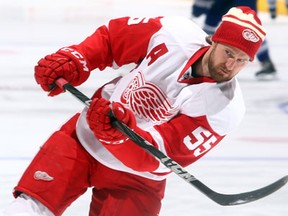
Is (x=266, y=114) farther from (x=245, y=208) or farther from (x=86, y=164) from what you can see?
(x=86, y=164)

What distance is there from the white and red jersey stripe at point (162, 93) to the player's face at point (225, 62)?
28 mm

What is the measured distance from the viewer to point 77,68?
8.79 ft

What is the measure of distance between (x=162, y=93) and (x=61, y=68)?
297 mm

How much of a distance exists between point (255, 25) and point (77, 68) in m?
0.53

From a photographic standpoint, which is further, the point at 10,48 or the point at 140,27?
the point at 10,48

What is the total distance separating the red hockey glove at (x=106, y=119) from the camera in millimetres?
2373

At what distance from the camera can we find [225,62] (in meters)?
2.51

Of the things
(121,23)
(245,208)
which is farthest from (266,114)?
(121,23)

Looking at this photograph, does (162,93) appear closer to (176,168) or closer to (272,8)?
(176,168)

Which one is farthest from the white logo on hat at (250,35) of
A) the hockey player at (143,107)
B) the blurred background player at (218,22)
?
the blurred background player at (218,22)

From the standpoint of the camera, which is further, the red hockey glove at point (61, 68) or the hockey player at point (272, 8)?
the hockey player at point (272, 8)

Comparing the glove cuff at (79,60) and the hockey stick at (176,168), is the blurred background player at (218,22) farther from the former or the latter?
the glove cuff at (79,60)

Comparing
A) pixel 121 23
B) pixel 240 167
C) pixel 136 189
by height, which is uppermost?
pixel 121 23

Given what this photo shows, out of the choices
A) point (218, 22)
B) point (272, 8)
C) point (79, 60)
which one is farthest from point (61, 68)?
point (272, 8)
